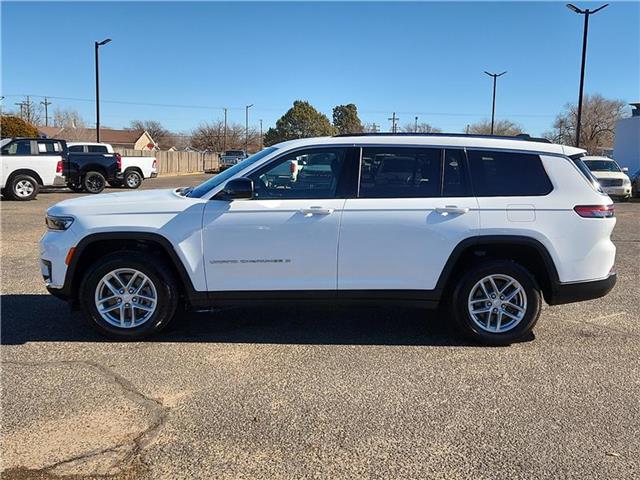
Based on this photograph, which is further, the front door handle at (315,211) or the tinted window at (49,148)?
the tinted window at (49,148)

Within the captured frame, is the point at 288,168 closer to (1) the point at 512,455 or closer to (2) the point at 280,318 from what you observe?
(2) the point at 280,318

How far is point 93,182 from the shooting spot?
20.6 m

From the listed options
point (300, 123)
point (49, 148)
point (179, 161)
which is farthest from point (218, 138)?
point (49, 148)

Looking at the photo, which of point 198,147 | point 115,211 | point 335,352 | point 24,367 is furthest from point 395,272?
point 198,147

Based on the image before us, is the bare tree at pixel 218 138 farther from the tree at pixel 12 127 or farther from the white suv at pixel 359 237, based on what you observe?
the white suv at pixel 359 237

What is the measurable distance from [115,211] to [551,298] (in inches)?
152

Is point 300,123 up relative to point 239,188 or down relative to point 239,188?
up

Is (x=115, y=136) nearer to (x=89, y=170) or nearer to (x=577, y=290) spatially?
(x=89, y=170)

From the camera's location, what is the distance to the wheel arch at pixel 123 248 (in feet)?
15.6

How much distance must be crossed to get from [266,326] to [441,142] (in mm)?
2343

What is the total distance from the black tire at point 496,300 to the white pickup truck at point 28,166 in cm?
1597

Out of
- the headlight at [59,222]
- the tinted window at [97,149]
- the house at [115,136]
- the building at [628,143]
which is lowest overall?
the headlight at [59,222]

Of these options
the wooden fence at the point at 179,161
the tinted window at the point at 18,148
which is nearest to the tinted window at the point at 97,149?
the tinted window at the point at 18,148

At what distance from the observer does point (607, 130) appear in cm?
7581
